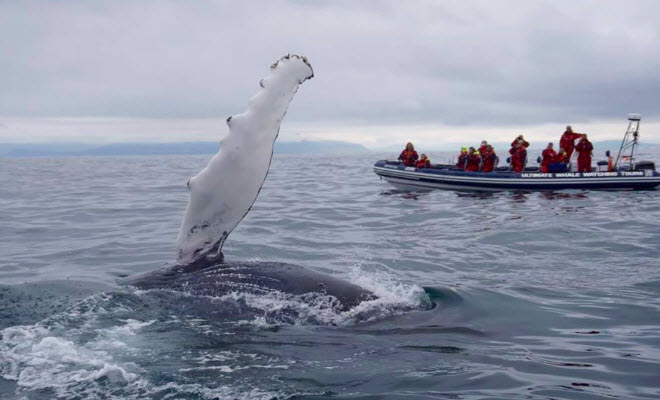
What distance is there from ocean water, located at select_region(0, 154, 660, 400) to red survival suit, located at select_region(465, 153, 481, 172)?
52.4 ft

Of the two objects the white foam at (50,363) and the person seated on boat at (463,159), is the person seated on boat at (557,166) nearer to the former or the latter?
the person seated on boat at (463,159)

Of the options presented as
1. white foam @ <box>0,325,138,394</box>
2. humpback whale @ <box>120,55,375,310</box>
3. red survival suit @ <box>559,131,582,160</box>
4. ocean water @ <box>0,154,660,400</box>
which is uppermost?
red survival suit @ <box>559,131,582,160</box>

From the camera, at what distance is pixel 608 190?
2847 centimetres

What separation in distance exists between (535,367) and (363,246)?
817 centimetres

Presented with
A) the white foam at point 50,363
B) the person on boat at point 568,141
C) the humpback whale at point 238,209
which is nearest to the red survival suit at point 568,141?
the person on boat at point 568,141

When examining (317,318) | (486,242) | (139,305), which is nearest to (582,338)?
(317,318)

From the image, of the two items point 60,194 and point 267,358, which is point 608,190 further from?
point 267,358

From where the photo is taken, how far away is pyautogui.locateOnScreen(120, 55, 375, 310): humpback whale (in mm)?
7293

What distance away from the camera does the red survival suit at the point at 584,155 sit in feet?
96.3

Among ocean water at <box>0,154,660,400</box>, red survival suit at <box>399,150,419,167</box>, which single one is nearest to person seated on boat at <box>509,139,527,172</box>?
red survival suit at <box>399,150,419,167</box>

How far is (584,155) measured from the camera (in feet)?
96.3

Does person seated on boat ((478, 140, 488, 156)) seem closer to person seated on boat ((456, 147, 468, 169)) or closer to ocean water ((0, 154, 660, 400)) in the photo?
person seated on boat ((456, 147, 468, 169))

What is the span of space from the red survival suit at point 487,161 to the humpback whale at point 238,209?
953 inches

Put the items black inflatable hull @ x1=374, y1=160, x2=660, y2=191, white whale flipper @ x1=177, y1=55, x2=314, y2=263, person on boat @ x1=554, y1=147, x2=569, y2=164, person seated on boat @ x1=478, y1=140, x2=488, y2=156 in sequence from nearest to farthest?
white whale flipper @ x1=177, y1=55, x2=314, y2=263, black inflatable hull @ x1=374, y1=160, x2=660, y2=191, person on boat @ x1=554, y1=147, x2=569, y2=164, person seated on boat @ x1=478, y1=140, x2=488, y2=156
